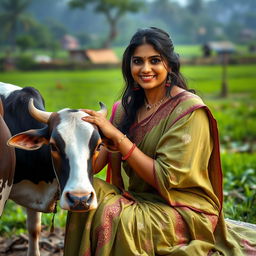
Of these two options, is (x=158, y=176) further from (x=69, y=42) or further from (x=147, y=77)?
(x=69, y=42)

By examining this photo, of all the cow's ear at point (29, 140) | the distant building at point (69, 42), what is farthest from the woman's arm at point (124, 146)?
the distant building at point (69, 42)

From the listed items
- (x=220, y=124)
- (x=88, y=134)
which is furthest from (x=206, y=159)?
(x=220, y=124)

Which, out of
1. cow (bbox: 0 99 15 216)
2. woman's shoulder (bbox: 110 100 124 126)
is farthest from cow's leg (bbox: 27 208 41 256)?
woman's shoulder (bbox: 110 100 124 126)

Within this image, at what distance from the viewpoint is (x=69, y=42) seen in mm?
9609

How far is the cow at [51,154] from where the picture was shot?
1980mm

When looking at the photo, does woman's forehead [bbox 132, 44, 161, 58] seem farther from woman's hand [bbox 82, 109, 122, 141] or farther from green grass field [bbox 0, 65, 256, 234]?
green grass field [bbox 0, 65, 256, 234]

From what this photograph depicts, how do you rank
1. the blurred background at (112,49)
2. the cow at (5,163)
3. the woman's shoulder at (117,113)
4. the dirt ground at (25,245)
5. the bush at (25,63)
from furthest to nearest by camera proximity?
the bush at (25,63), the blurred background at (112,49), the dirt ground at (25,245), the woman's shoulder at (117,113), the cow at (5,163)

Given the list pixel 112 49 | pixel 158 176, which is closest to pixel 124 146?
pixel 158 176

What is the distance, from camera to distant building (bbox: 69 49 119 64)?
9.34 meters

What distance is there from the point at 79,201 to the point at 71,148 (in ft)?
0.76

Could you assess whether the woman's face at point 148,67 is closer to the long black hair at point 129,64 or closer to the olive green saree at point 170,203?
the long black hair at point 129,64

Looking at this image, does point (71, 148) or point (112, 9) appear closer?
point (71, 148)

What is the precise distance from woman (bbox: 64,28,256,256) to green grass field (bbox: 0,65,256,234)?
2.53 ft

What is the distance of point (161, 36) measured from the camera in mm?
2324
